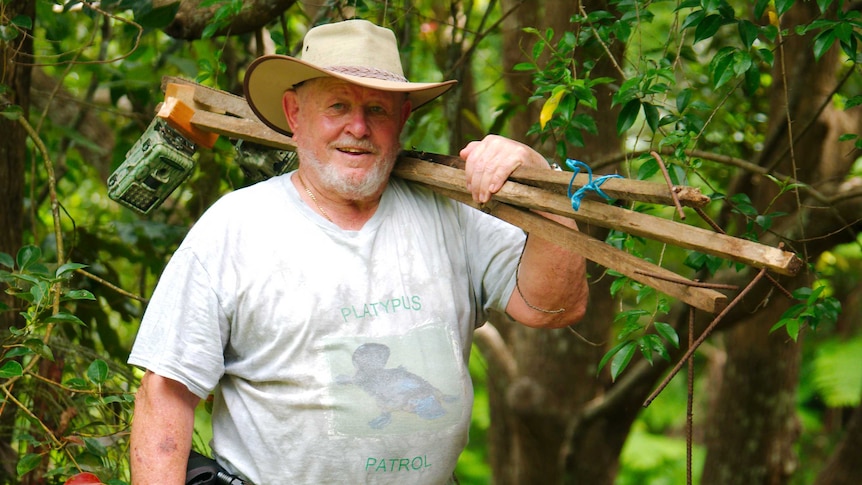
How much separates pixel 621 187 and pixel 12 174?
2334mm

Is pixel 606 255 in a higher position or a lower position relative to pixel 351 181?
lower

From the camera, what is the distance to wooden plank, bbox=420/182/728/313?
177 centimetres

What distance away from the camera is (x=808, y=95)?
4.02 meters

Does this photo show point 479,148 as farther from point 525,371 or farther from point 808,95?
point 525,371

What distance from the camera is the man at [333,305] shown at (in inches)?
91.0

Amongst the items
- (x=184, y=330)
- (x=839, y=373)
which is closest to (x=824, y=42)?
(x=184, y=330)

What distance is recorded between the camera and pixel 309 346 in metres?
2.33

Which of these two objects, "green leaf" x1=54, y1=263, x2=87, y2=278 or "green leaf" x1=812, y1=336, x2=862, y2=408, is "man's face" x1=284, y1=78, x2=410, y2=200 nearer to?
"green leaf" x1=54, y1=263, x2=87, y2=278

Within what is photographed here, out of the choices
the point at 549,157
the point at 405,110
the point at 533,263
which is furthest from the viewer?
the point at 549,157

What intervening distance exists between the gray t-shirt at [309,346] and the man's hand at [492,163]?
1.08ft

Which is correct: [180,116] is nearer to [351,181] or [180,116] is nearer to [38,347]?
[351,181]

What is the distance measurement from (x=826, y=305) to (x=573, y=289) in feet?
2.26

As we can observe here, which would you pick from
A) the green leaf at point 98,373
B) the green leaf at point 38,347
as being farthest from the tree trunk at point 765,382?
the green leaf at point 38,347

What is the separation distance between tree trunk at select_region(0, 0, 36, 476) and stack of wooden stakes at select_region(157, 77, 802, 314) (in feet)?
2.41
